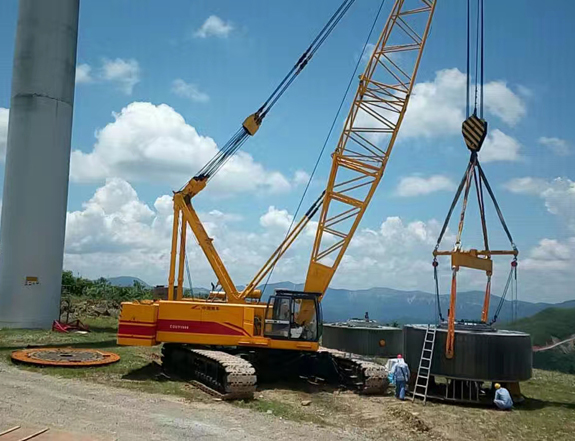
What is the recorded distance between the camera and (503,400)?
13.3m

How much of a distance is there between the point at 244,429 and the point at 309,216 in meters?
10.8

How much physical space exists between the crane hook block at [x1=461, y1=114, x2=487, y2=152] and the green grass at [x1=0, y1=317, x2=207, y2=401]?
8.97 m

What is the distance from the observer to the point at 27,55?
2730 centimetres

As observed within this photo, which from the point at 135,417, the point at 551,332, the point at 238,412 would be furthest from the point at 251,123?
the point at 551,332

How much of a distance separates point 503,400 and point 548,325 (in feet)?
55.1

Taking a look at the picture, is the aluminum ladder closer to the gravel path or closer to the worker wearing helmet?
the worker wearing helmet

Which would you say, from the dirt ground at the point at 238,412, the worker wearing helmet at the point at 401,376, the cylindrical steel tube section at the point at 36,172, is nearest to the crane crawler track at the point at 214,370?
the dirt ground at the point at 238,412

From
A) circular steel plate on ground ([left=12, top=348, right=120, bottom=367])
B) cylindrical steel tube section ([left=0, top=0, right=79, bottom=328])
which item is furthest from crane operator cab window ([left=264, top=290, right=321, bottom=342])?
cylindrical steel tube section ([left=0, top=0, right=79, bottom=328])

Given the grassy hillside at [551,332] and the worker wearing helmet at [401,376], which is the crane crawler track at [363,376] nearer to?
the worker wearing helmet at [401,376]

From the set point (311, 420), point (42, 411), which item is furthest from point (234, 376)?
point (42, 411)

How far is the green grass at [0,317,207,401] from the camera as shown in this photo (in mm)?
14203

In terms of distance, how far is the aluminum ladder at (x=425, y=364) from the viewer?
14.2m

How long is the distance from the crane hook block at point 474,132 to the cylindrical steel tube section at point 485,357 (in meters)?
4.68

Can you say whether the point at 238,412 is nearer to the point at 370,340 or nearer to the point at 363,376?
the point at 363,376
